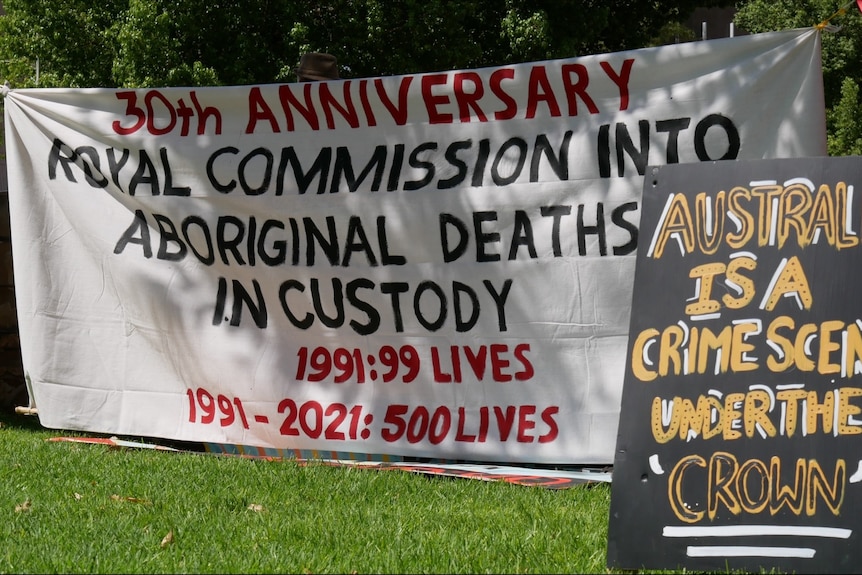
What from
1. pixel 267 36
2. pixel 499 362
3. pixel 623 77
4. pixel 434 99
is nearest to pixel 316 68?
pixel 434 99

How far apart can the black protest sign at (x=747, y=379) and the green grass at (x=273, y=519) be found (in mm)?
377

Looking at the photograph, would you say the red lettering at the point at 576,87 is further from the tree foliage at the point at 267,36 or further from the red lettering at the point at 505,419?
the tree foliage at the point at 267,36

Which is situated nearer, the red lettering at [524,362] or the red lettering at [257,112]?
the red lettering at [524,362]

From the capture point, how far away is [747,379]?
3.44m

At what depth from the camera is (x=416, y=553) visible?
12.0ft

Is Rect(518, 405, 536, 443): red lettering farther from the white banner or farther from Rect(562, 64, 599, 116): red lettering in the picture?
Rect(562, 64, 599, 116): red lettering

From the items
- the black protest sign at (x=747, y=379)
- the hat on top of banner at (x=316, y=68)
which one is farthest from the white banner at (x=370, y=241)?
the black protest sign at (x=747, y=379)

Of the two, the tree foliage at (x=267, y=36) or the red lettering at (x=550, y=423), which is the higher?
the tree foliage at (x=267, y=36)

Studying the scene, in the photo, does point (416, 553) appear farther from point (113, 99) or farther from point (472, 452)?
point (113, 99)

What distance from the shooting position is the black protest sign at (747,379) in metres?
3.30

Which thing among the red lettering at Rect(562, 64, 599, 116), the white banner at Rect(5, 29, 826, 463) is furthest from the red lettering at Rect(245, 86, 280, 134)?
the red lettering at Rect(562, 64, 599, 116)

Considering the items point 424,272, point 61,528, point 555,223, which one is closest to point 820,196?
point 555,223

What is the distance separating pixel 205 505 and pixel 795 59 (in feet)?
9.89

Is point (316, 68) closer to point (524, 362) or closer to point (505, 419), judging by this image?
point (524, 362)
